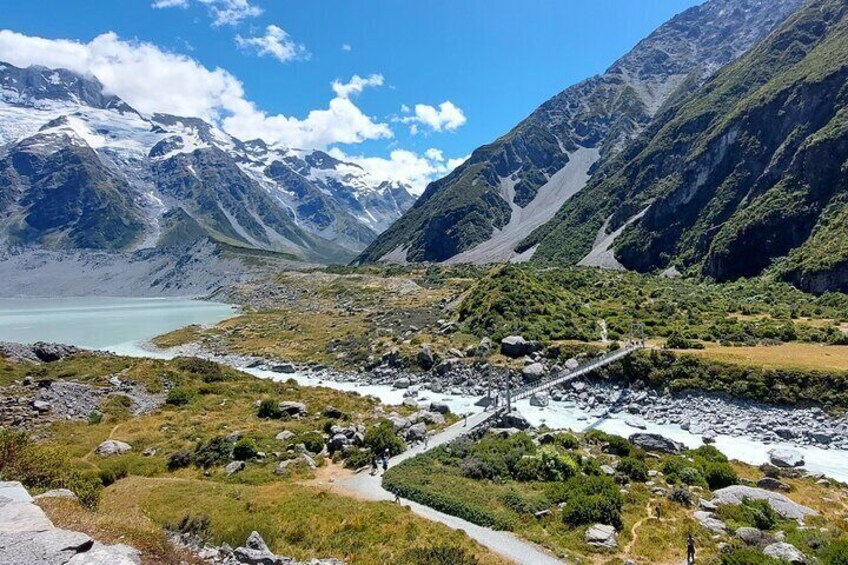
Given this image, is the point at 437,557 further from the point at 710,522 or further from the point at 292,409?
the point at 292,409

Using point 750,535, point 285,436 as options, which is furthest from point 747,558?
point 285,436

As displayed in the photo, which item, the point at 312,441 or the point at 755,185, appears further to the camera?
the point at 755,185

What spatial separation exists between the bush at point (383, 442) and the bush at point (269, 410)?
10784 millimetres

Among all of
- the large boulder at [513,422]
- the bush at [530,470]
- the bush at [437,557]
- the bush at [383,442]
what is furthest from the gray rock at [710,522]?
the bush at [383,442]

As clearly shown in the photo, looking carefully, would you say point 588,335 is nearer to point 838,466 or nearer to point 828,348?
point 828,348

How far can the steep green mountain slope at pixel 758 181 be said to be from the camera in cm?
10931

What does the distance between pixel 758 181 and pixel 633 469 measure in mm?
135979

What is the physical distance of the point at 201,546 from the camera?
16031 mm

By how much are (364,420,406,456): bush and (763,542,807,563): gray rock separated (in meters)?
17.2

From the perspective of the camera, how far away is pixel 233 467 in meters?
27.5

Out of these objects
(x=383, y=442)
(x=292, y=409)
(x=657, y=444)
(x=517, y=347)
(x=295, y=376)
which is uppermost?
(x=517, y=347)

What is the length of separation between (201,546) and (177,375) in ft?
118

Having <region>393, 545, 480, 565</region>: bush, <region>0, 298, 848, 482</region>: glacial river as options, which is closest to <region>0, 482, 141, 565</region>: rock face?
<region>393, 545, 480, 565</region>: bush

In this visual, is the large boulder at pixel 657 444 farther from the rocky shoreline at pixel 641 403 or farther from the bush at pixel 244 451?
the bush at pixel 244 451
